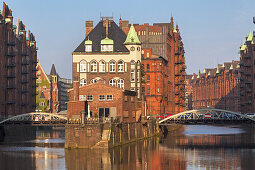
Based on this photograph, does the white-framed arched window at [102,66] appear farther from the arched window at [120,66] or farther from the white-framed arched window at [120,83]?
the white-framed arched window at [120,83]

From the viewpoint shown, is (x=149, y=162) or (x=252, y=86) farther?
Result: (x=252, y=86)

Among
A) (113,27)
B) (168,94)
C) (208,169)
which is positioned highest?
(113,27)

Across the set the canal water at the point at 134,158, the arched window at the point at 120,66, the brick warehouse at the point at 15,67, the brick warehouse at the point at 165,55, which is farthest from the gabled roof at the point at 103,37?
the brick warehouse at the point at 165,55

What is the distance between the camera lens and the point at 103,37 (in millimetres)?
110688

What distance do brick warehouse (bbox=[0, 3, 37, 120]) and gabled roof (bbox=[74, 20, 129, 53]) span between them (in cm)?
2103

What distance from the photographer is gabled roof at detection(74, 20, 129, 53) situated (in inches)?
4215

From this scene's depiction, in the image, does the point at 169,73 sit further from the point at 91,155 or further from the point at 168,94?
the point at 91,155

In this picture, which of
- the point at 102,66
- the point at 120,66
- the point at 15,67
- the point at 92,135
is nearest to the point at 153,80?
the point at 15,67

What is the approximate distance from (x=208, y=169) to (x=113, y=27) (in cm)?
5576

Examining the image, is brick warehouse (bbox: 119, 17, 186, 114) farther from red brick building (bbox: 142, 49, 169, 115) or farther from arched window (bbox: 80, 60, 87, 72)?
arched window (bbox: 80, 60, 87, 72)

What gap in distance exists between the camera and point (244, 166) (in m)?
65.1

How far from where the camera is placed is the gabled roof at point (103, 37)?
107 m

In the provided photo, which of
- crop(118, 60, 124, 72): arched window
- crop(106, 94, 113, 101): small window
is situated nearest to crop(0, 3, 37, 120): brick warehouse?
crop(118, 60, 124, 72): arched window

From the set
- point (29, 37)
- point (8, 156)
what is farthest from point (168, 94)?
point (8, 156)
